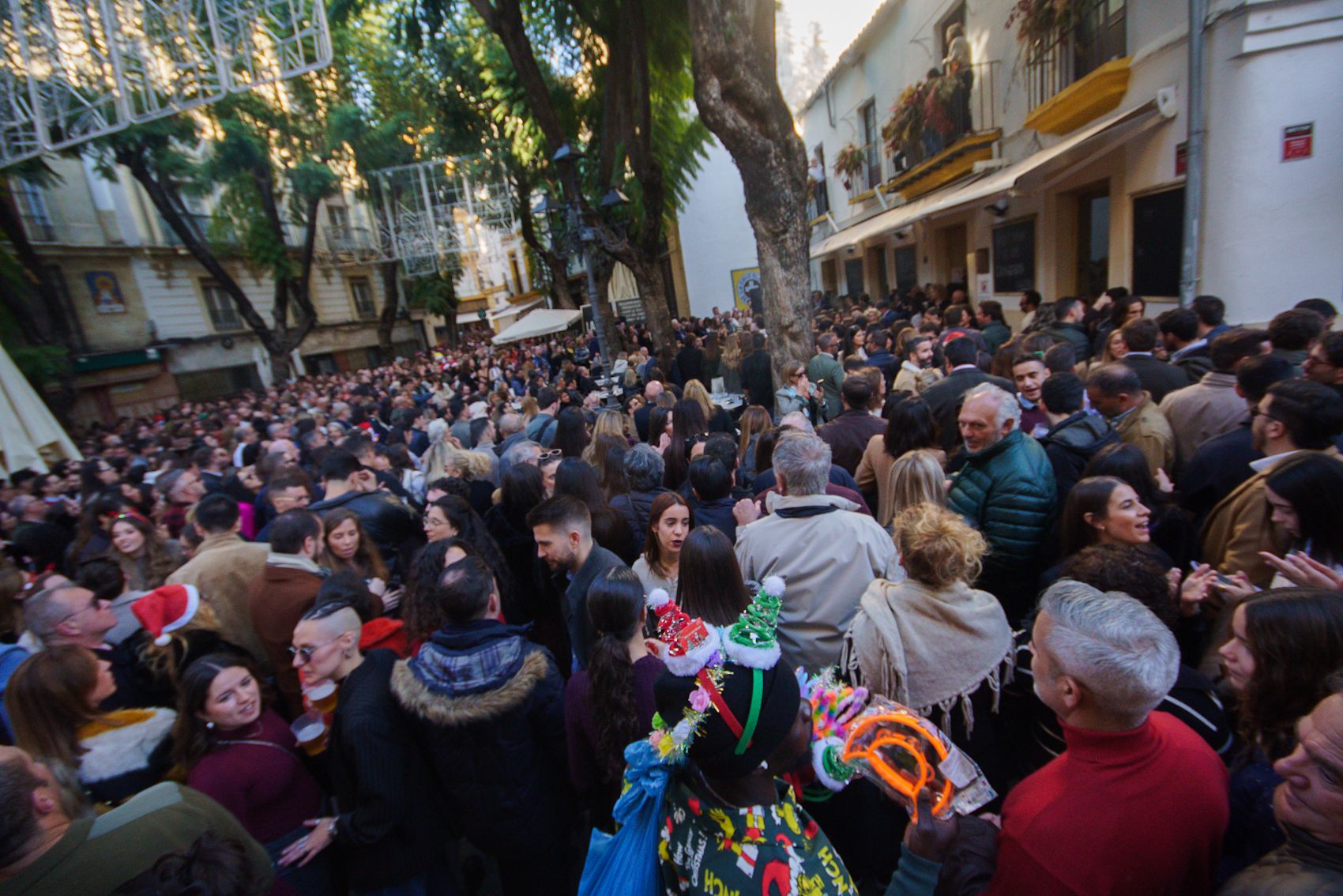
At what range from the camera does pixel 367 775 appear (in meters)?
2.03

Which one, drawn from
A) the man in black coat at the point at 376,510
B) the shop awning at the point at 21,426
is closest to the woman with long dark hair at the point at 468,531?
the man in black coat at the point at 376,510

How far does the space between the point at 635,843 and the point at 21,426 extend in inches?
264

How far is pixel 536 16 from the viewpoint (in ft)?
38.5

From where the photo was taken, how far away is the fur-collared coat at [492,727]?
2014mm

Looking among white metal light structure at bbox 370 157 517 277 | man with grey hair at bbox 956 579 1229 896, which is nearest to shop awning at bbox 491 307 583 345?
white metal light structure at bbox 370 157 517 277

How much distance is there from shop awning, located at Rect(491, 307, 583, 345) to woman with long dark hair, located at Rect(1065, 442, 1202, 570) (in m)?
15.9

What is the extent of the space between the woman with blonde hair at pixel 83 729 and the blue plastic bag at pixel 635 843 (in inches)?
65.7

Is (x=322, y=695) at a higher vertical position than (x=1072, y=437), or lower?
lower

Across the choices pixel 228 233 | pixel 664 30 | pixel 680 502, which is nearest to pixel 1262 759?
pixel 680 502

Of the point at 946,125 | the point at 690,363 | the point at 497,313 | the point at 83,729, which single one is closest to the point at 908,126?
the point at 946,125

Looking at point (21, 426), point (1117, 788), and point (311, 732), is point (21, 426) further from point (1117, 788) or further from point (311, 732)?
point (1117, 788)

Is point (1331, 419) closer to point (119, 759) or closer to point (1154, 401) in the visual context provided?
point (1154, 401)

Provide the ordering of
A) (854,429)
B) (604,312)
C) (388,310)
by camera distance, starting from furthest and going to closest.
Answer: (388,310)
(604,312)
(854,429)

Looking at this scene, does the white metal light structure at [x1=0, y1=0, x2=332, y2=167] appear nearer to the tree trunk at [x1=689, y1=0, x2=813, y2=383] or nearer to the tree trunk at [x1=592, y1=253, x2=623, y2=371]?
the tree trunk at [x1=689, y1=0, x2=813, y2=383]
